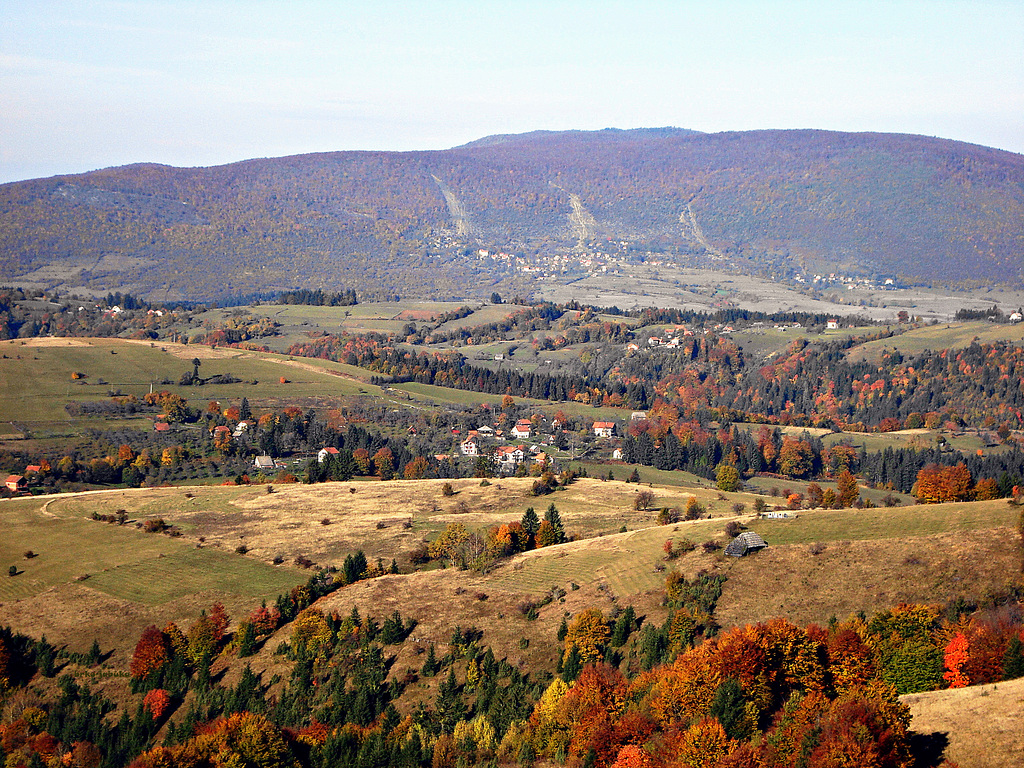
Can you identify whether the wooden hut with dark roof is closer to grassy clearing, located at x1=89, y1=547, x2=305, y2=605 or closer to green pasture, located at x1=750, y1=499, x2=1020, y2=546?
green pasture, located at x1=750, y1=499, x2=1020, y2=546

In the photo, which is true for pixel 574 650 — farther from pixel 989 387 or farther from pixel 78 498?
pixel 989 387

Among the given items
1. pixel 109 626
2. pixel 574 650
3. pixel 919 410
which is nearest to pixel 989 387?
pixel 919 410

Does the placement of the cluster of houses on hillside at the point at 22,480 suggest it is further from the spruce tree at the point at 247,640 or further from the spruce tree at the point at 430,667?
the spruce tree at the point at 430,667

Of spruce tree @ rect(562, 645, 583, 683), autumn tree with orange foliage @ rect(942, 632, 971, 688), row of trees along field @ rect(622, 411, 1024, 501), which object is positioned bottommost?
row of trees along field @ rect(622, 411, 1024, 501)

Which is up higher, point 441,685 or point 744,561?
point 744,561

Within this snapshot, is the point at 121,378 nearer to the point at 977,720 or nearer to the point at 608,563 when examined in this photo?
the point at 608,563

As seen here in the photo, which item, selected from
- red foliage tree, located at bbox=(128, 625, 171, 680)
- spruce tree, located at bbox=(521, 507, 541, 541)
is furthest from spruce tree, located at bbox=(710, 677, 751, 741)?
red foliage tree, located at bbox=(128, 625, 171, 680)

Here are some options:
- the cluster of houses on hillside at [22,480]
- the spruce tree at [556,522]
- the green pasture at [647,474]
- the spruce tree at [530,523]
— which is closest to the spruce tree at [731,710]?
the spruce tree at [556,522]
